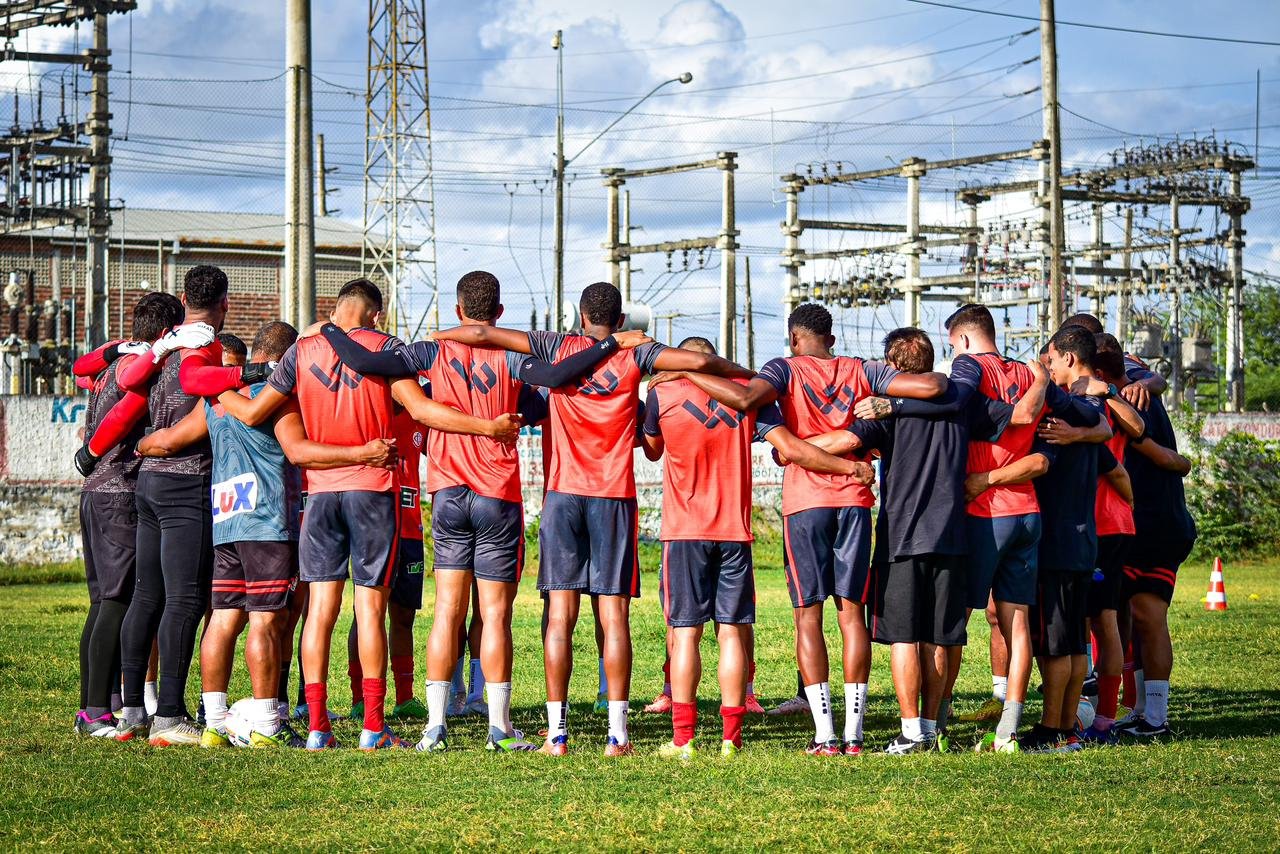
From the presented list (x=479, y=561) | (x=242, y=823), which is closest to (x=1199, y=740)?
(x=479, y=561)

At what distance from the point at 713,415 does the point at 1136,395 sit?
3.13 m

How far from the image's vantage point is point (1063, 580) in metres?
8.29

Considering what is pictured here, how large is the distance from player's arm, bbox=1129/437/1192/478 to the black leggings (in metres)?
5.93

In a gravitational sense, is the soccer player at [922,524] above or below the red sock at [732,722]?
above

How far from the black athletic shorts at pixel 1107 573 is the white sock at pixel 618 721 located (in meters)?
3.20

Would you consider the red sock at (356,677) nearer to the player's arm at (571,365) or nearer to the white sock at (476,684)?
the white sock at (476,684)

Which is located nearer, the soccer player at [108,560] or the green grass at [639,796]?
the green grass at [639,796]

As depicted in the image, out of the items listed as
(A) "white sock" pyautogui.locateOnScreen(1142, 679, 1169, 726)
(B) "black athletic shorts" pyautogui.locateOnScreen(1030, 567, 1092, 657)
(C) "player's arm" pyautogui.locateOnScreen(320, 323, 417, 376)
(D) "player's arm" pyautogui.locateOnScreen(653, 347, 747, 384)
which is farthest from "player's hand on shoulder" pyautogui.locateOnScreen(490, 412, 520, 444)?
(A) "white sock" pyautogui.locateOnScreen(1142, 679, 1169, 726)

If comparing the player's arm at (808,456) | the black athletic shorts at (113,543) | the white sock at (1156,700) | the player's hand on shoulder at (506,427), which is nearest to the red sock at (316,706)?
the black athletic shorts at (113,543)

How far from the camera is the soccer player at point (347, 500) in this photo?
7.89m

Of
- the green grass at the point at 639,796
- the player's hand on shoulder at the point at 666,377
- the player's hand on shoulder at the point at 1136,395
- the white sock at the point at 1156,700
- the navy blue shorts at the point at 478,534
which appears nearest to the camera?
the green grass at the point at 639,796

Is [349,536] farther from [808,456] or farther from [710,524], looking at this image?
[808,456]

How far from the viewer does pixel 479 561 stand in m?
7.90

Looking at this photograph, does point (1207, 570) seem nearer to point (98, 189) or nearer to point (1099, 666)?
point (1099, 666)
